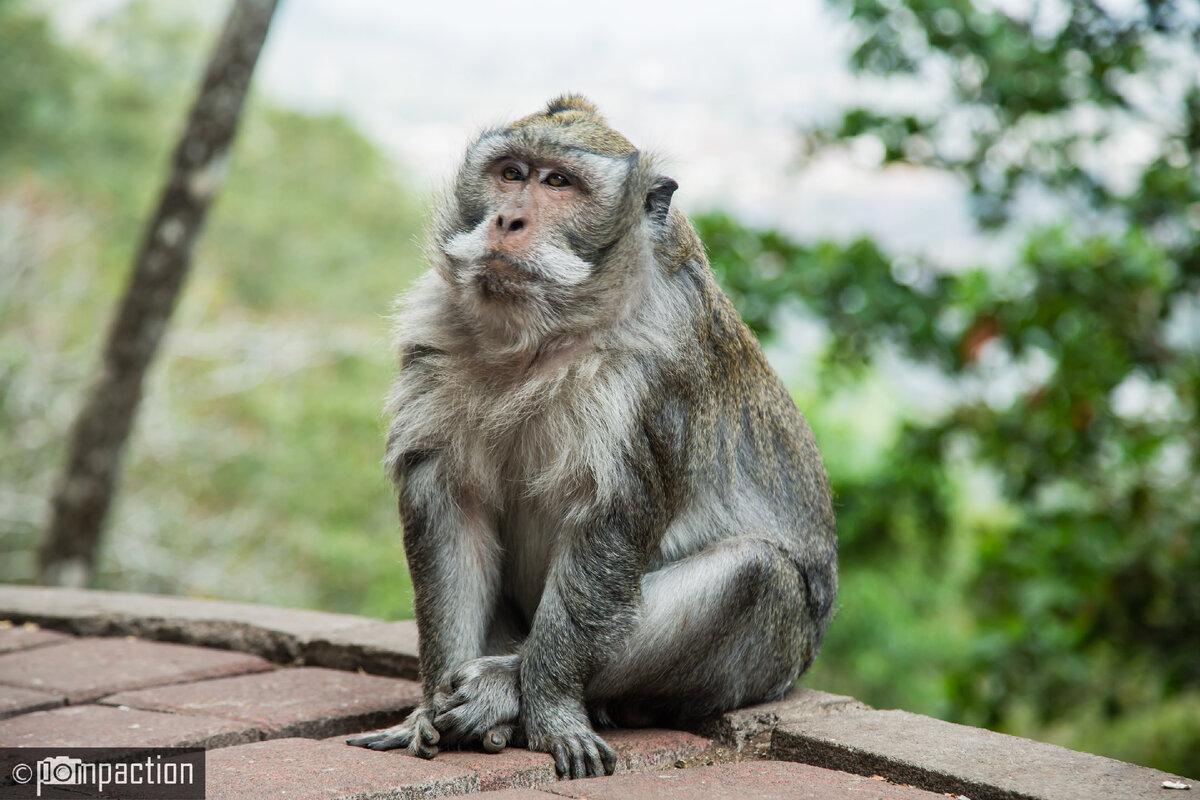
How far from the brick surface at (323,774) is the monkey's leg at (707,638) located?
1.95 feet

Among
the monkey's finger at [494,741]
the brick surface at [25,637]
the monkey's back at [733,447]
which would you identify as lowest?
the monkey's finger at [494,741]

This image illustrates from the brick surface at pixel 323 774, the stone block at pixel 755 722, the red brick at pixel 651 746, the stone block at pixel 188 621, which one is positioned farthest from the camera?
the stone block at pixel 188 621

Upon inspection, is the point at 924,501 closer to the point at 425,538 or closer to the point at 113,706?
the point at 425,538

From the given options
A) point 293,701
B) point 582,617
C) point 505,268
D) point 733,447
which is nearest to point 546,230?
point 505,268

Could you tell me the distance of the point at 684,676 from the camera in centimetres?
353

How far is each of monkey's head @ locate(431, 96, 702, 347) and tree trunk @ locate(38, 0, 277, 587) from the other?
200 inches

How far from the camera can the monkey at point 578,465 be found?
128 inches

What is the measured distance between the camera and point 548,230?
3176mm

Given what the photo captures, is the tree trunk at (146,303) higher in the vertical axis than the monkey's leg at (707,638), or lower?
higher

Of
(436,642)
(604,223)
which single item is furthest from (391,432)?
(604,223)

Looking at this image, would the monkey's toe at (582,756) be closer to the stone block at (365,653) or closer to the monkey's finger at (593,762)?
the monkey's finger at (593,762)

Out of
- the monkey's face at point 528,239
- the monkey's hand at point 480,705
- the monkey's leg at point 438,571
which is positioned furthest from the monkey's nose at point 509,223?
the monkey's hand at point 480,705

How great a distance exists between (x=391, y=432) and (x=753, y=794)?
1413 millimetres

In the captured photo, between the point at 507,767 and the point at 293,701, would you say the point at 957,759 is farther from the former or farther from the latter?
the point at 293,701
